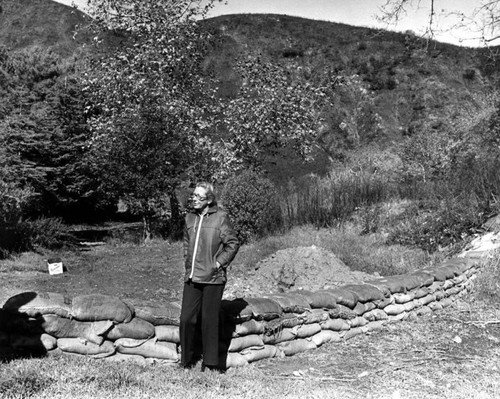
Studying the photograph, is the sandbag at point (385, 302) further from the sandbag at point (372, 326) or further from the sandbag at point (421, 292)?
the sandbag at point (421, 292)

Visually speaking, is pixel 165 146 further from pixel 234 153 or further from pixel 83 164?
pixel 83 164

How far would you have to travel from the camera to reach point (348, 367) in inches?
207

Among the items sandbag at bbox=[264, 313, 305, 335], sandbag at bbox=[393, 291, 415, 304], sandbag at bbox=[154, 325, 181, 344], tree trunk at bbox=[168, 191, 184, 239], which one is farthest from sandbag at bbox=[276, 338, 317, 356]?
tree trunk at bbox=[168, 191, 184, 239]

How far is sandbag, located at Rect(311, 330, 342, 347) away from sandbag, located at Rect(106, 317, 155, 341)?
1.97m

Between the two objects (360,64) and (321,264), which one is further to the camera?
(360,64)

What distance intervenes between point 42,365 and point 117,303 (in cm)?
74

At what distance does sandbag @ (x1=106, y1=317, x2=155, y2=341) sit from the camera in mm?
4398

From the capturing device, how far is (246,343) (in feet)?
16.9

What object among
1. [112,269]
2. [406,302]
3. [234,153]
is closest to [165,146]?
[234,153]

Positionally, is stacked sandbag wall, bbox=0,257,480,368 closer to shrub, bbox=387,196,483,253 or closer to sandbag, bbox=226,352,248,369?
sandbag, bbox=226,352,248,369

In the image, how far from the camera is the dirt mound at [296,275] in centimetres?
827

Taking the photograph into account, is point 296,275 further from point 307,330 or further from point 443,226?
point 443,226

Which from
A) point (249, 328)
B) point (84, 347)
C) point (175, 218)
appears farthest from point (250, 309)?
point (175, 218)

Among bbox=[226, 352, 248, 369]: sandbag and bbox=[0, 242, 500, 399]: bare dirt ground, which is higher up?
bbox=[226, 352, 248, 369]: sandbag
